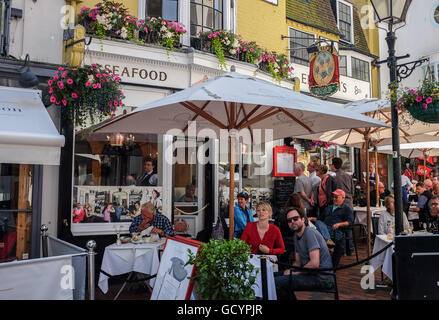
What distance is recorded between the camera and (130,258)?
5883 mm

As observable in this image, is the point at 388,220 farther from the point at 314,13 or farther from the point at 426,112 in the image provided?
the point at 314,13

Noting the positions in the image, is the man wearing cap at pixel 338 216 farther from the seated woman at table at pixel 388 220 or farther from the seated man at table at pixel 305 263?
the seated man at table at pixel 305 263

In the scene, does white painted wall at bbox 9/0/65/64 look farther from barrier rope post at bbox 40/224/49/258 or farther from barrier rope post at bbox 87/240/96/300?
barrier rope post at bbox 87/240/96/300

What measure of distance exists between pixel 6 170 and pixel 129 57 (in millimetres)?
2920

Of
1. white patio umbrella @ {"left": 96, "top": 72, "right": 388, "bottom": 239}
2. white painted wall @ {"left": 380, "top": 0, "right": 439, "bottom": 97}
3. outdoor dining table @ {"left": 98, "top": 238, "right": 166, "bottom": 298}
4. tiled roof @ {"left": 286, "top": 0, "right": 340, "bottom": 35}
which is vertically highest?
white painted wall @ {"left": 380, "top": 0, "right": 439, "bottom": 97}

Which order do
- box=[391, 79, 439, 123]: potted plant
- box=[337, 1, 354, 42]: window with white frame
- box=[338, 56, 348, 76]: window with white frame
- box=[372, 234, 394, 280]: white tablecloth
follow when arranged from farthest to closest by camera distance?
box=[337, 1, 354, 42]: window with white frame < box=[338, 56, 348, 76]: window with white frame < box=[391, 79, 439, 123]: potted plant < box=[372, 234, 394, 280]: white tablecloth

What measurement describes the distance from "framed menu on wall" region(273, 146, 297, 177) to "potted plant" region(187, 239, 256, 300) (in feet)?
23.2

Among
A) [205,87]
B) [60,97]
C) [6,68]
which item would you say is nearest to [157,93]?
[60,97]

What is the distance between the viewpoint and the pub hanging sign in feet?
32.3

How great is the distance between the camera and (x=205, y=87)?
13.9 ft

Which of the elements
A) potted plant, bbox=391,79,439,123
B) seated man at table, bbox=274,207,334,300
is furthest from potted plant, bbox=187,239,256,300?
potted plant, bbox=391,79,439,123

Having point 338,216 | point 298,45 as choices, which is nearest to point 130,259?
point 338,216

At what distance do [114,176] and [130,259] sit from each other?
2.19 meters

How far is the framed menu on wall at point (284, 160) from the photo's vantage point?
35.2 feet
